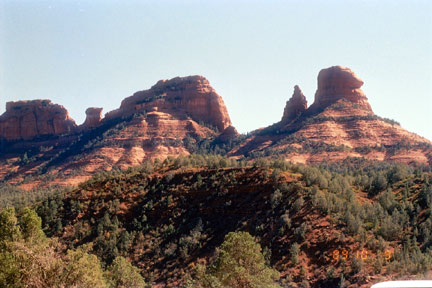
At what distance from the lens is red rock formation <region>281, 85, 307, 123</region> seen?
103m

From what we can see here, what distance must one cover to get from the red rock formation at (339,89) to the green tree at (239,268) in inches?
3199

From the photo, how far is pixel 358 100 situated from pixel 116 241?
3207 inches

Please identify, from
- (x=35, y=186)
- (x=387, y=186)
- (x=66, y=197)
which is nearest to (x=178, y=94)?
(x=35, y=186)

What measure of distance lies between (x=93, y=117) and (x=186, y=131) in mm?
36039

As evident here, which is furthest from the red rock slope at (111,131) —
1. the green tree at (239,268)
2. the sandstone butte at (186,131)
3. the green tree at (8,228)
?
the green tree at (239,268)

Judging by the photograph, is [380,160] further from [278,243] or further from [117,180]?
[117,180]

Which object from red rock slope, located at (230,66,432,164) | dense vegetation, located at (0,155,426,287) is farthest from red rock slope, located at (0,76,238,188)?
dense vegetation, located at (0,155,426,287)

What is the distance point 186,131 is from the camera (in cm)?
11069

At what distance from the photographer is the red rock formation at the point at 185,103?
117 metres

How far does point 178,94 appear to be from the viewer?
397 feet

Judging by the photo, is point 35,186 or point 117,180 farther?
point 35,186
